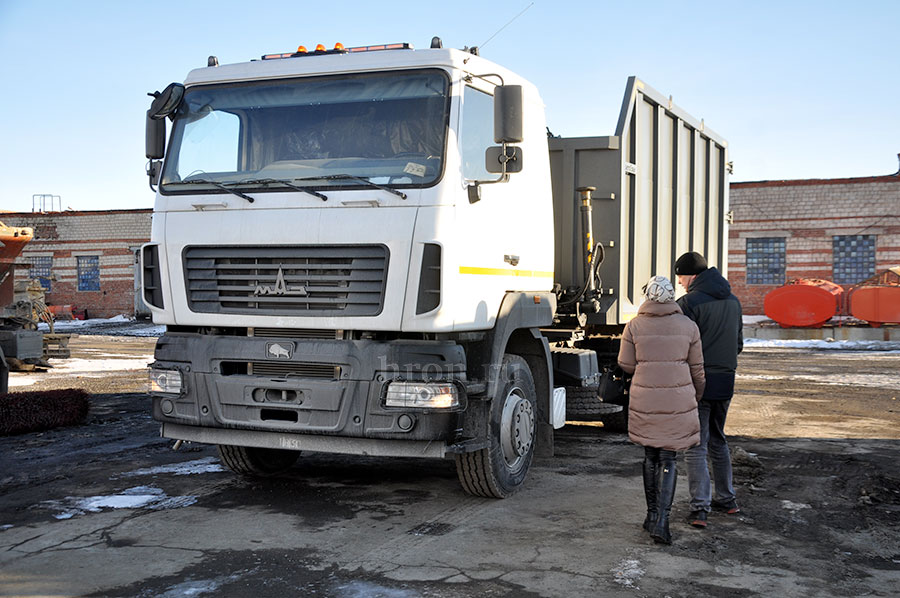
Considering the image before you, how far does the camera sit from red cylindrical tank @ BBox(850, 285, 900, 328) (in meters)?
24.2

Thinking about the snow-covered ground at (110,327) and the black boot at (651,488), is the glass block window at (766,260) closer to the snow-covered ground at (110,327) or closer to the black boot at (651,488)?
the snow-covered ground at (110,327)

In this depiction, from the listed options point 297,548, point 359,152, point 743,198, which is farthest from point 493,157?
point 743,198

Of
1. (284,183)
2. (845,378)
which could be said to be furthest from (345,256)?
(845,378)

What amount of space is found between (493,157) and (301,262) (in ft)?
4.93

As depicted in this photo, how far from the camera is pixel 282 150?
6.38m

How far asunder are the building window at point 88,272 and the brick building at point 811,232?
2987 centimetres

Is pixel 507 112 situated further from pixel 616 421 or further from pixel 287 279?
pixel 616 421

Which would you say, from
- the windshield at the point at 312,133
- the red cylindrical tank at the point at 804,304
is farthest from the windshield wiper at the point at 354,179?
the red cylindrical tank at the point at 804,304

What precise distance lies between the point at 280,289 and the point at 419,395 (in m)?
1.21

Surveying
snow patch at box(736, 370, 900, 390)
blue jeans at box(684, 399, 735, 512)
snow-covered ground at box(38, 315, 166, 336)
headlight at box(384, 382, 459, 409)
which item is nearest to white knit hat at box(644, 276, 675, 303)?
blue jeans at box(684, 399, 735, 512)

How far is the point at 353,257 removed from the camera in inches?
232

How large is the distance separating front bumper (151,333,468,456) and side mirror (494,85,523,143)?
1446 mm

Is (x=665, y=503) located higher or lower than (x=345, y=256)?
lower

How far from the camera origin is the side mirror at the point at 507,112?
5918 millimetres
